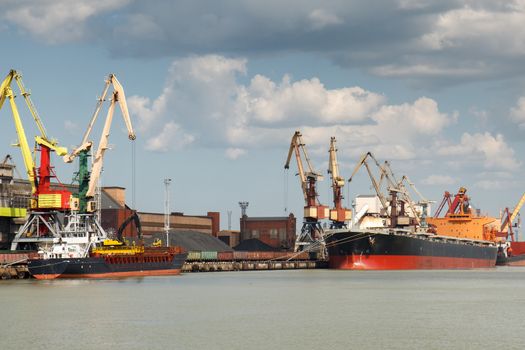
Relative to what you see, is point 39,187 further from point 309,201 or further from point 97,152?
point 309,201

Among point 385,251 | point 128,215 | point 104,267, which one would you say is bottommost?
point 104,267

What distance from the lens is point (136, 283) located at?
323ft

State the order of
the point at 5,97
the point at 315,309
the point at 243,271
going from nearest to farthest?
the point at 315,309 → the point at 5,97 → the point at 243,271

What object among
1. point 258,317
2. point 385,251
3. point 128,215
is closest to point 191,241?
point 128,215

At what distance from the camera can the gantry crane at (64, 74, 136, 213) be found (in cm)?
12388

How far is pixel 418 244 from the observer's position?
481 feet

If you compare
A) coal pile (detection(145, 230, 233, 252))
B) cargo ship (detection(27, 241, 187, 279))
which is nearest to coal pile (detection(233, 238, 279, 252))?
coal pile (detection(145, 230, 233, 252))

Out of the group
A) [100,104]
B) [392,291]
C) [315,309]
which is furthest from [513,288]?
[100,104]

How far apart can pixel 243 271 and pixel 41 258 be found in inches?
2007

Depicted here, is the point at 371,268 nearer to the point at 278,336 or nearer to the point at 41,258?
the point at 41,258

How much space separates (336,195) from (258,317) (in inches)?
4507

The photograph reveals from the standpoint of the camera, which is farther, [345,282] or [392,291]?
[345,282]

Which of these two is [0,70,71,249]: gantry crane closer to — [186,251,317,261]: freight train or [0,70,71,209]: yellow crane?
[0,70,71,209]: yellow crane

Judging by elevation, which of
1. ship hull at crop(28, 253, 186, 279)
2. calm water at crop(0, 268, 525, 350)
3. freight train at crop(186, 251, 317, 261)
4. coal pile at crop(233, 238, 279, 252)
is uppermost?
coal pile at crop(233, 238, 279, 252)
